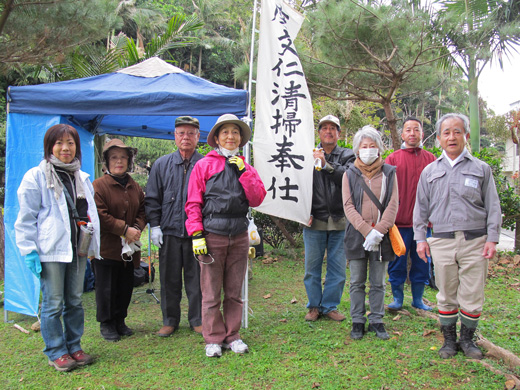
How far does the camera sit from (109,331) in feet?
12.3

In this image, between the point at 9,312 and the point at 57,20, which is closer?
the point at 9,312

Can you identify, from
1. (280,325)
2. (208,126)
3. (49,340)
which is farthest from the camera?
(208,126)

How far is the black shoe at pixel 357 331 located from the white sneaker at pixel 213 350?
3.90ft

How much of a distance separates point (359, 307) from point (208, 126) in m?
3.76

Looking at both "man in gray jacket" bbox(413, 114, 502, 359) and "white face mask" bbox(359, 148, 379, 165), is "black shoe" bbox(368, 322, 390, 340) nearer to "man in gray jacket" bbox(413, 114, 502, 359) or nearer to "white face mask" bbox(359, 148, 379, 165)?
"man in gray jacket" bbox(413, 114, 502, 359)

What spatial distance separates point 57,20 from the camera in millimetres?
5023

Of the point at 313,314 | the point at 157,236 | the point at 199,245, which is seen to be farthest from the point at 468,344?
the point at 157,236

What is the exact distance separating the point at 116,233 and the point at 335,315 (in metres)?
2.32

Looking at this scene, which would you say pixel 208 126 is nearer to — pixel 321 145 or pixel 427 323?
pixel 321 145

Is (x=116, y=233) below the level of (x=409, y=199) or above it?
below

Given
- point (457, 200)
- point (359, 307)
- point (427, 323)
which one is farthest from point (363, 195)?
point (427, 323)

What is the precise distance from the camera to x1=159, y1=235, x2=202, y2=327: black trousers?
3758 millimetres

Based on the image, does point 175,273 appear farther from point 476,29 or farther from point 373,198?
point 476,29

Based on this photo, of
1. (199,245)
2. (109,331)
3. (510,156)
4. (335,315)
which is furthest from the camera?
(510,156)
